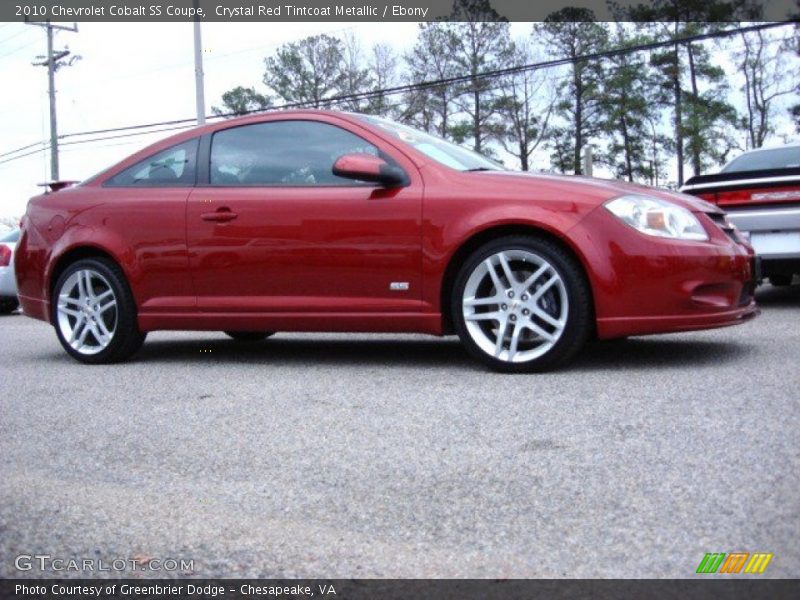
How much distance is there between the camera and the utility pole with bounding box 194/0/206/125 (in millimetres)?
25672

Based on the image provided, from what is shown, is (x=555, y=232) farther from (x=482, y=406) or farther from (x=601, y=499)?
(x=601, y=499)

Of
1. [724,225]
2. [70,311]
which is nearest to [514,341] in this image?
[724,225]

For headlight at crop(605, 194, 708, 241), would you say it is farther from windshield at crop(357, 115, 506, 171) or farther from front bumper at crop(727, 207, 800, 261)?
front bumper at crop(727, 207, 800, 261)

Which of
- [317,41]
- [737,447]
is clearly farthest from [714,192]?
[317,41]

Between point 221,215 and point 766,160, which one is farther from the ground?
point 766,160

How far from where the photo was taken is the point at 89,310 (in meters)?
6.26

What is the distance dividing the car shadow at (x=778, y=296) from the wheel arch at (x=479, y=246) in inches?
167

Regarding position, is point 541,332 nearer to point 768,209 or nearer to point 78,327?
point 78,327

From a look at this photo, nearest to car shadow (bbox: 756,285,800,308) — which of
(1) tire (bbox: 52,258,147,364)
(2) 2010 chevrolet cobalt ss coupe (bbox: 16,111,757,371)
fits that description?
(2) 2010 chevrolet cobalt ss coupe (bbox: 16,111,757,371)

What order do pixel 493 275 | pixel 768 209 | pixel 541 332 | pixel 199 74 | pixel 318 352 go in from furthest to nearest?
pixel 199 74 → pixel 768 209 → pixel 318 352 → pixel 493 275 → pixel 541 332

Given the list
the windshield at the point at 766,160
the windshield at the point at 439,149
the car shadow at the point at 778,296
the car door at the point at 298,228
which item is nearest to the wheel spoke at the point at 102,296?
the car door at the point at 298,228

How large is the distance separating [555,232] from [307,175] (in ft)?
5.09

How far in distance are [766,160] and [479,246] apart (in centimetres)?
554

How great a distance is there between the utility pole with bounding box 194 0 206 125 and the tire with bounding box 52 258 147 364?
64.9 ft
